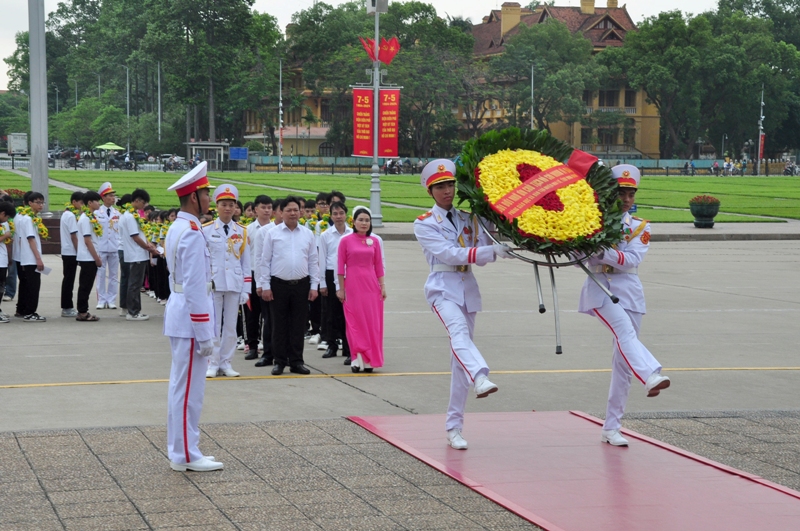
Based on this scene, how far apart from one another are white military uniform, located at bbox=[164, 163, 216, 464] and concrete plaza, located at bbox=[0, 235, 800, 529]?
27cm

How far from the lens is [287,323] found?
410 inches

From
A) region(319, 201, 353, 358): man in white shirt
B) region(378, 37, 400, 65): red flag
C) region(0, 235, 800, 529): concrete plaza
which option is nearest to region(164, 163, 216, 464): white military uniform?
region(0, 235, 800, 529): concrete plaza

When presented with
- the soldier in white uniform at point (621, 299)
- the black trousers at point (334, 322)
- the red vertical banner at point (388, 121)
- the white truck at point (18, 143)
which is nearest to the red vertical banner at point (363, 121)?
the red vertical banner at point (388, 121)

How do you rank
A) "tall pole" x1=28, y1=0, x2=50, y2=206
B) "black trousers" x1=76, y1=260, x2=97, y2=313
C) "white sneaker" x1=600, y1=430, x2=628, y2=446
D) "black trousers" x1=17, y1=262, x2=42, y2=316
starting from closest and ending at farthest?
"white sneaker" x1=600, y1=430, x2=628, y2=446 → "black trousers" x1=76, y1=260, x2=97, y2=313 → "black trousers" x1=17, y1=262, x2=42, y2=316 → "tall pole" x1=28, y1=0, x2=50, y2=206

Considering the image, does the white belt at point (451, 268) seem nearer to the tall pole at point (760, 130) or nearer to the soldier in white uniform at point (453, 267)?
the soldier in white uniform at point (453, 267)

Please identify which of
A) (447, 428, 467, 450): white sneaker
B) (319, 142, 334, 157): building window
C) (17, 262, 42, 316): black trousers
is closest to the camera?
(447, 428, 467, 450): white sneaker

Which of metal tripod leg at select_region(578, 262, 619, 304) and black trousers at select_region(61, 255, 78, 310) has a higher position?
metal tripod leg at select_region(578, 262, 619, 304)

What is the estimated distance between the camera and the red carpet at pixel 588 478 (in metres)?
5.86

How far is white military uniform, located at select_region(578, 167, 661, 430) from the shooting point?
7.34m

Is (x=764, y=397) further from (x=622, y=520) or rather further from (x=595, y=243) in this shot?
(x=622, y=520)

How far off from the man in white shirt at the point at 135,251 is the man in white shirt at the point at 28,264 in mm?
1164

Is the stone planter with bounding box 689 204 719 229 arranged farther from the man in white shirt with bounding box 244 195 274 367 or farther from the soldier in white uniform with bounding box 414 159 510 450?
the soldier in white uniform with bounding box 414 159 510 450

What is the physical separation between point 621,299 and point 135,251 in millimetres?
8936

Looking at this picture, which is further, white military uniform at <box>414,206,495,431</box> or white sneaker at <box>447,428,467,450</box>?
white sneaker at <box>447,428,467,450</box>
